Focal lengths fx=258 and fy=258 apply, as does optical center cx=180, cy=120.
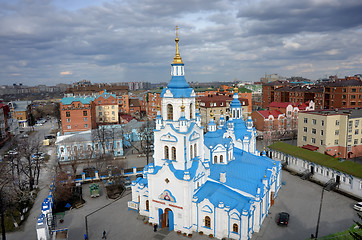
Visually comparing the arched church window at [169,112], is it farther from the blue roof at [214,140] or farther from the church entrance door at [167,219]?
the church entrance door at [167,219]

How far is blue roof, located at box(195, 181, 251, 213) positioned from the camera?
66.3ft

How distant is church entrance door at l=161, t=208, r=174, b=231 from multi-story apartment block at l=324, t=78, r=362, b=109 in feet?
174

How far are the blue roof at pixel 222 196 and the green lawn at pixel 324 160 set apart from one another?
14.3 m

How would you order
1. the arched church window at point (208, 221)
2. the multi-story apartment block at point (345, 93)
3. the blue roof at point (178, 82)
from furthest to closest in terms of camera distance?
1. the multi-story apartment block at point (345, 93)
2. the blue roof at point (178, 82)
3. the arched church window at point (208, 221)

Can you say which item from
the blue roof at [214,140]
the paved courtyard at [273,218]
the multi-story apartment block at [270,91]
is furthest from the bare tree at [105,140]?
the multi-story apartment block at [270,91]

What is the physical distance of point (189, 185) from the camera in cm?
1998

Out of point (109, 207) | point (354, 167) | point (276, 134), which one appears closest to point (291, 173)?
point (354, 167)

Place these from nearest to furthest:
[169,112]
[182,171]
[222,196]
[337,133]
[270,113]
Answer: [182,171], [222,196], [169,112], [337,133], [270,113]

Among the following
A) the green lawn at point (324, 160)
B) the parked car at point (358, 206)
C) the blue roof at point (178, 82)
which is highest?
the blue roof at point (178, 82)

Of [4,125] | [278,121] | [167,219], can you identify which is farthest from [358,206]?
[4,125]

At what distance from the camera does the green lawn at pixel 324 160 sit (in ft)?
91.6

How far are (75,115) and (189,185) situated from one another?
3822cm

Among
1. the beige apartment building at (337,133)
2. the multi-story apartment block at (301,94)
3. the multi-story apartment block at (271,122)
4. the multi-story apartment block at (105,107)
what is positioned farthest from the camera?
the multi-story apartment block at (301,94)

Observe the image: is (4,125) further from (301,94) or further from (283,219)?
(301,94)
